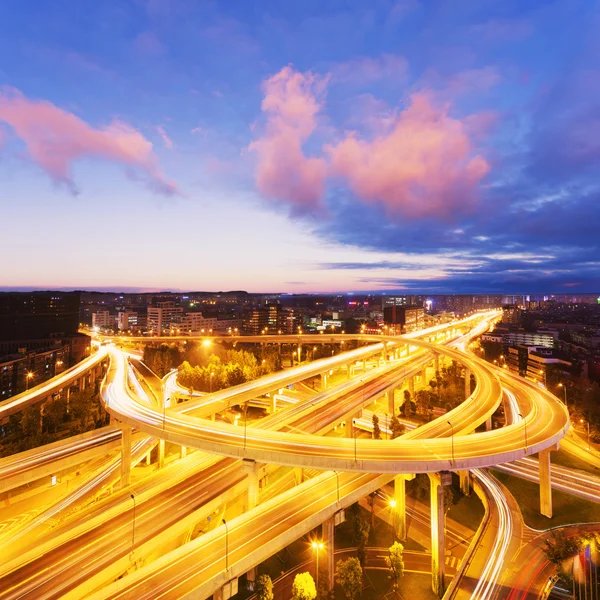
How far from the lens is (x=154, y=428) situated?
30906mm

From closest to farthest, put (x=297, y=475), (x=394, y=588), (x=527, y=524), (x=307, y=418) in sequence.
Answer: (x=394, y=588), (x=527, y=524), (x=297, y=475), (x=307, y=418)

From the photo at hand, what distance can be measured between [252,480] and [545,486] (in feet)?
81.4

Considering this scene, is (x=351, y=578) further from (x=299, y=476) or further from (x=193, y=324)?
(x=193, y=324)

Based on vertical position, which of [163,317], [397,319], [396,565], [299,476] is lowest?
[396,565]

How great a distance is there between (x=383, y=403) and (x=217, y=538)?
44.7 metres

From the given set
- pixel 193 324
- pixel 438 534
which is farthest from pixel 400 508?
pixel 193 324

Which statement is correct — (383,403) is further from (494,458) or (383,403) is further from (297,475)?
(494,458)

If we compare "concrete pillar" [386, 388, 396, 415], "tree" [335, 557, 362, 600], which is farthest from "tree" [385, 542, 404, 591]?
"concrete pillar" [386, 388, 396, 415]

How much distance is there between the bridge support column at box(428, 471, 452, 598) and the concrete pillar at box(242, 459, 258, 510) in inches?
521

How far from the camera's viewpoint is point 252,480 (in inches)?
1046

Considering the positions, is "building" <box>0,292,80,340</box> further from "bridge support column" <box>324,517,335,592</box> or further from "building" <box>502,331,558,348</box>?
"building" <box>502,331,558,348</box>

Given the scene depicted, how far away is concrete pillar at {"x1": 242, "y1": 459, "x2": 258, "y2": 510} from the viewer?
26.3 m

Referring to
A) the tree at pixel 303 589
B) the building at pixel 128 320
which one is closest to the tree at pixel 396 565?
the tree at pixel 303 589

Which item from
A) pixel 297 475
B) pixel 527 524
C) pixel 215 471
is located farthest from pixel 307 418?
pixel 527 524
